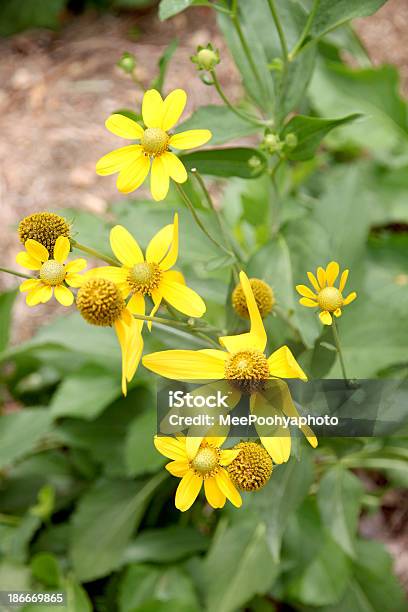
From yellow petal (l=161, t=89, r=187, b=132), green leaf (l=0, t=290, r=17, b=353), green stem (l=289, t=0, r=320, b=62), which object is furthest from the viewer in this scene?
green leaf (l=0, t=290, r=17, b=353)

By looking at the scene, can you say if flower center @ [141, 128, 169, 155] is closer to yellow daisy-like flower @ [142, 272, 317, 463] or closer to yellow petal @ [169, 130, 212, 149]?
yellow petal @ [169, 130, 212, 149]

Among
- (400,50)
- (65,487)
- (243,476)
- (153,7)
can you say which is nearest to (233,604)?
(65,487)

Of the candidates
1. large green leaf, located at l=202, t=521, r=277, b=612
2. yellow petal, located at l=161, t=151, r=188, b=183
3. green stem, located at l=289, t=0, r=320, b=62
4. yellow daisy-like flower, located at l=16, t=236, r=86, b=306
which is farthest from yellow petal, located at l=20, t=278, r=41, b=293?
large green leaf, located at l=202, t=521, r=277, b=612

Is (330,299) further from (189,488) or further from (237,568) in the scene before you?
(237,568)

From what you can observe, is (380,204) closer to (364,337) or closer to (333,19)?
(364,337)

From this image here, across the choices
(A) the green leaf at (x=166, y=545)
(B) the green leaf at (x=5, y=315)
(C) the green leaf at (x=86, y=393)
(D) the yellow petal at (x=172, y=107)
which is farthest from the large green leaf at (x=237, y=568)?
(D) the yellow petal at (x=172, y=107)

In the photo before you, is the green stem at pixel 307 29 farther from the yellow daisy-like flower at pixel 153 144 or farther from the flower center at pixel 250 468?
the flower center at pixel 250 468

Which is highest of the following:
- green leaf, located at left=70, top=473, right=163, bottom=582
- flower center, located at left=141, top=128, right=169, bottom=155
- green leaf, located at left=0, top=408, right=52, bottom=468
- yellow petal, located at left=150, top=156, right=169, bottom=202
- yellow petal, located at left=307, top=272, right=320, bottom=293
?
flower center, located at left=141, top=128, right=169, bottom=155
